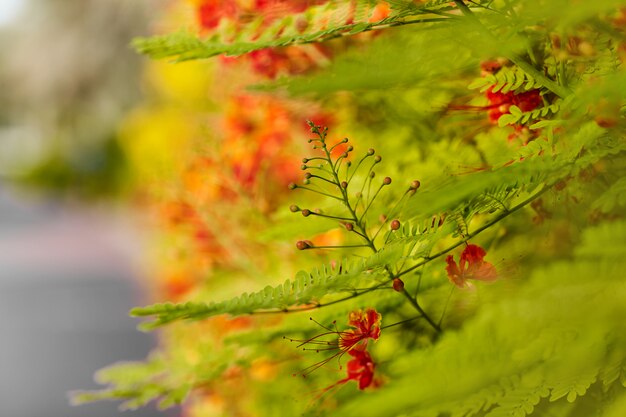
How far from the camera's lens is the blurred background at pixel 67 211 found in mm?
5230

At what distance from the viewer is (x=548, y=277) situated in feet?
1.30

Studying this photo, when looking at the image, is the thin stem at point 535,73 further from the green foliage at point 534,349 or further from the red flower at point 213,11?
the red flower at point 213,11

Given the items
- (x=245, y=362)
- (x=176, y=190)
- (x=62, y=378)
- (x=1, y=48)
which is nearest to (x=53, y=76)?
(x=1, y=48)

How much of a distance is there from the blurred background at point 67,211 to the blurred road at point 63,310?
0.04 ft

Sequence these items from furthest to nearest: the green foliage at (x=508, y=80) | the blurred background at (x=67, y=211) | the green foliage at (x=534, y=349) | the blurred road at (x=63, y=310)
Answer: the blurred background at (x=67, y=211)
the blurred road at (x=63, y=310)
the green foliage at (x=508, y=80)
the green foliage at (x=534, y=349)

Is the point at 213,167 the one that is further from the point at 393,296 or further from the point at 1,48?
the point at 1,48

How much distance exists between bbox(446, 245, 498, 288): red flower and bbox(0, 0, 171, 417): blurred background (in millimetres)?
3714

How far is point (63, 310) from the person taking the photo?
6.32 metres

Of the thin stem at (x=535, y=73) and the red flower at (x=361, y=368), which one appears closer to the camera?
the thin stem at (x=535, y=73)

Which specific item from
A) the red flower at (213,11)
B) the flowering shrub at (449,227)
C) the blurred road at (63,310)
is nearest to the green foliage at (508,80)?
the flowering shrub at (449,227)

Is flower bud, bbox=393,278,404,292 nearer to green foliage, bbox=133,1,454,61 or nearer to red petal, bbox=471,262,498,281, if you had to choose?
red petal, bbox=471,262,498,281

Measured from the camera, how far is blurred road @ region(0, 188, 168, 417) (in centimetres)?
481

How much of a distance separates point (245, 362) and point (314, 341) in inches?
4.3

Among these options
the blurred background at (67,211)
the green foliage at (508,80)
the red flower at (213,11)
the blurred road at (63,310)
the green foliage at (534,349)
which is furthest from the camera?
the blurred background at (67,211)
